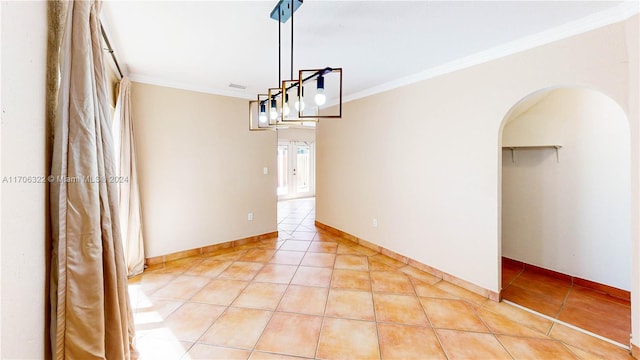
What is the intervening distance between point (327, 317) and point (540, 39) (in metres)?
3.07

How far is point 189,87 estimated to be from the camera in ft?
11.9

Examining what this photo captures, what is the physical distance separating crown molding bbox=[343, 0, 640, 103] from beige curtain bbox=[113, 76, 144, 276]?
3412mm

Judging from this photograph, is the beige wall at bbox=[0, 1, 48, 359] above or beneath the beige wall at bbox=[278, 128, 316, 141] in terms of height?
beneath

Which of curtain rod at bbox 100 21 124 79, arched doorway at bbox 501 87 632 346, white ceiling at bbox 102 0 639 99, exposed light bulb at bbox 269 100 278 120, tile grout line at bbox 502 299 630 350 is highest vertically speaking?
white ceiling at bbox 102 0 639 99

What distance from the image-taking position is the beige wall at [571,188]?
2.70 metres

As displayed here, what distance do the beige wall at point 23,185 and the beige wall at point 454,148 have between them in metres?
3.17

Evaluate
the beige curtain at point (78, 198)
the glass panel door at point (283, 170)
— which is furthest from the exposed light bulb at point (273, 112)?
the glass panel door at point (283, 170)

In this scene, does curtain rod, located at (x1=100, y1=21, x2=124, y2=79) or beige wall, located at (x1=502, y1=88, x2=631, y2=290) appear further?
beige wall, located at (x1=502, y1=88, x2=631, y2=290)

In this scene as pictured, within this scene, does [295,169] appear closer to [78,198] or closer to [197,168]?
[197,168]

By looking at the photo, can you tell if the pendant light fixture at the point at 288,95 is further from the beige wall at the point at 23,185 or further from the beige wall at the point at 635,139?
the beige wall at the point at 635,139

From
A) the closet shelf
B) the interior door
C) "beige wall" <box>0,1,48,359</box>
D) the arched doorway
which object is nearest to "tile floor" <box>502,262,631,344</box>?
the arched doorway

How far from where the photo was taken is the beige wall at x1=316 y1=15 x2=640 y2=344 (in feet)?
6.61

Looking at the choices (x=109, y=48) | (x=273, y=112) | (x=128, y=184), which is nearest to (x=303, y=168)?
(x=128, y=184)

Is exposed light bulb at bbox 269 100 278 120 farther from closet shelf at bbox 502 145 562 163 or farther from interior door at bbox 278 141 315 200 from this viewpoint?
interior door at bbox 278 141 315 200
